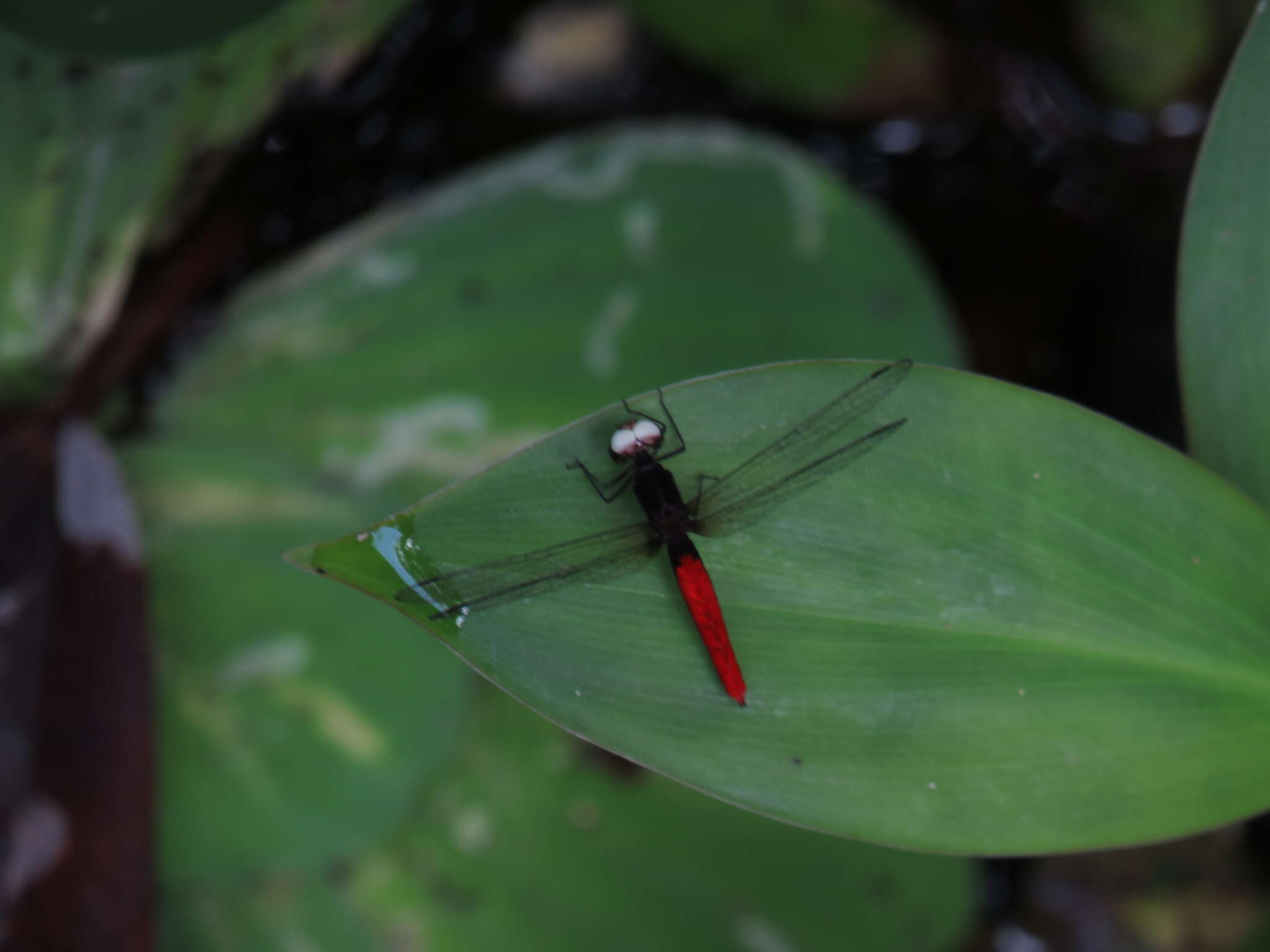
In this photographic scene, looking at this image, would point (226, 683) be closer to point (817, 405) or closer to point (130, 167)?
point (130, 167)

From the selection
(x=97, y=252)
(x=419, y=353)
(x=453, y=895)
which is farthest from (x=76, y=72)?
(x=453, y=895)

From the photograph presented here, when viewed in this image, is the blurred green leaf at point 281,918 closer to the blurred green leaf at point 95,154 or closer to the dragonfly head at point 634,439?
the blurred green leaf at point 95,154

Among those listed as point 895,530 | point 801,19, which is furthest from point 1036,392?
point 801,19

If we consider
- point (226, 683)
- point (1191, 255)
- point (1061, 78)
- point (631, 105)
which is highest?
point (1191, 255)

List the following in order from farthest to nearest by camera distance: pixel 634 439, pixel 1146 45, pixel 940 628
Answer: pixel 1146 45 < pixel 634 439 < pixel 940 628

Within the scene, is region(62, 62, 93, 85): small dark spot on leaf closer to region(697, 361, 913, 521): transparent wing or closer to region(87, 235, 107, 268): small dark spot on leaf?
region(87, 235, 107, 268): small dark spot on leaf

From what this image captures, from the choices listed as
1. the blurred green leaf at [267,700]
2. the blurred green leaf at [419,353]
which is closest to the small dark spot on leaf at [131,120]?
the blurred green leaf at [419,353]

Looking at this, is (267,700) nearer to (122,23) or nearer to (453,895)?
(453,895)
